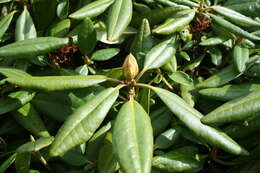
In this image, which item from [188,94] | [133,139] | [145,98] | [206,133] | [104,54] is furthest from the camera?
[104,54]

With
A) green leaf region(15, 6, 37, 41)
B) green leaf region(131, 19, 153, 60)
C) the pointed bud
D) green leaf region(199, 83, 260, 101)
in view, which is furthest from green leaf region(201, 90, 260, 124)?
green leaf region(15, 6, 37, 41)

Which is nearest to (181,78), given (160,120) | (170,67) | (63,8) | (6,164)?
(170,67)

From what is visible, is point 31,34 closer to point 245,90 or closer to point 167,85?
point 167,85

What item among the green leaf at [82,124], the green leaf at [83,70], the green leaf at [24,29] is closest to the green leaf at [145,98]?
the green leaf at [82,124]

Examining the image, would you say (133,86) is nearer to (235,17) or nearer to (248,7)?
(235,17)

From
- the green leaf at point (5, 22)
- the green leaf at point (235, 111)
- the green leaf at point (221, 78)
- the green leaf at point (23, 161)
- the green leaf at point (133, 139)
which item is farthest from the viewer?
the green leaf at point (5, 22)

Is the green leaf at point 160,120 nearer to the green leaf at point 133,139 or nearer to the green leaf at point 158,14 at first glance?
the green leaf at point 133,139

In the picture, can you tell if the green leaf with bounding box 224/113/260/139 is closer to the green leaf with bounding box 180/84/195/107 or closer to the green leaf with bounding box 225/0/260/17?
the green leaf with bounding box 180/84/195/107
